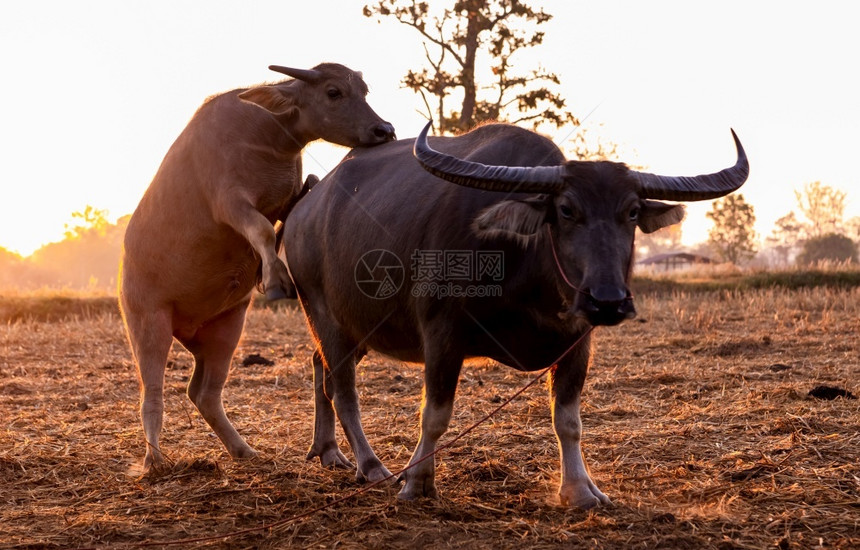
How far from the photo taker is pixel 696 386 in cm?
719

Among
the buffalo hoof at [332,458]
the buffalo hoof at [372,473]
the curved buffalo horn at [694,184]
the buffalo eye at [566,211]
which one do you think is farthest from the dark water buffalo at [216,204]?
the curved buffalo horn at [694,184]

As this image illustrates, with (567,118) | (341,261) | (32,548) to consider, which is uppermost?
(567,118)

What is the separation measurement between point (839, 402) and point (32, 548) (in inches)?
208

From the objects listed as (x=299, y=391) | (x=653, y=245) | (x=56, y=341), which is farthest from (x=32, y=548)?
(x=653, y=245)

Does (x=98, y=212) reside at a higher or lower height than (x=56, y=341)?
higher

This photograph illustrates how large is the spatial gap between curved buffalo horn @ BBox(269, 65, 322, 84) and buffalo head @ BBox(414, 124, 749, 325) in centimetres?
163

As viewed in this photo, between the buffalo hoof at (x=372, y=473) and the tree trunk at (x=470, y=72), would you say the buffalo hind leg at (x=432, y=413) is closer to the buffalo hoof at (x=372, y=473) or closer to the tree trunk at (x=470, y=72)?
the buffalo hoof at (x=372, y=473)

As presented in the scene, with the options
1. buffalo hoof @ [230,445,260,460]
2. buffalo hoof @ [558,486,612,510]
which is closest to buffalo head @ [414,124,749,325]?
buffalo hoof @ [558,486,612,510]

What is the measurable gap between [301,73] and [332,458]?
237 cm

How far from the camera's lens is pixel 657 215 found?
12.9ft

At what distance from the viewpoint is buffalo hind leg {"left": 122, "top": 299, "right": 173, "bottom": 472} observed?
17.0 feet

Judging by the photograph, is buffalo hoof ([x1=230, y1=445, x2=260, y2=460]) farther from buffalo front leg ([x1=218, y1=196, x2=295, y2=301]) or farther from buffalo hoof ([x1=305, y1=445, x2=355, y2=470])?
buffalo front leg ([x1=218, y1=196, x2=295, y2=301])

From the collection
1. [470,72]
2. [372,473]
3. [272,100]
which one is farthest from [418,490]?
[470,72]

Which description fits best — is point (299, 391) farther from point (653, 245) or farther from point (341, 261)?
point (653, 245)
